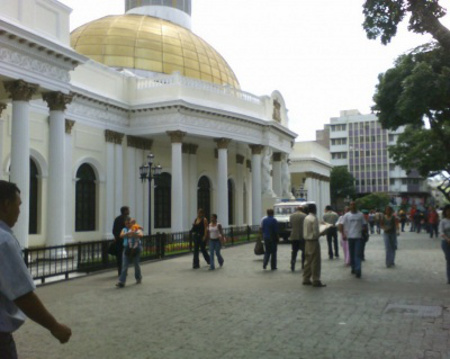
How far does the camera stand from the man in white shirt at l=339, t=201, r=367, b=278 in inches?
479

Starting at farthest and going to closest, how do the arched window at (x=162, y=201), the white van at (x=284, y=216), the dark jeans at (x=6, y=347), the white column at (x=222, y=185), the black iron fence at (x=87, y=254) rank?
the arched window at (x=162, y=201)
the white column at (x=222, y=185)
the white van at (x=284, y=216)
the black iron fence at (x=87, y=254)
the dark jeans at (x=6, y=347)

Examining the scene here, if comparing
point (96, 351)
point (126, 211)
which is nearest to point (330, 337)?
point (96, 351)

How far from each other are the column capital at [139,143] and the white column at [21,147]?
1275cm

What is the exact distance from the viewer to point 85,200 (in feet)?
88.6

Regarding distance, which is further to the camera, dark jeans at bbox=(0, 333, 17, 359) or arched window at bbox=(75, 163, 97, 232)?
arched window at bbox=(75, 163, 97, 232)

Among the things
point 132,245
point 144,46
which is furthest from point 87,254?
point 144,46

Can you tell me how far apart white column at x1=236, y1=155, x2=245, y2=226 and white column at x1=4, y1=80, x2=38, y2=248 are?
75.5ft

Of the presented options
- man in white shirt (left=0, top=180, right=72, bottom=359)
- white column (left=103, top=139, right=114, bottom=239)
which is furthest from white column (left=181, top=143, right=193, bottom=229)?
man in white shirt (left=0, top=180, right=72, bottom=359)

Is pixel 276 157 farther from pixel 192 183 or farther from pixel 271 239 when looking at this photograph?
pixel 271 239

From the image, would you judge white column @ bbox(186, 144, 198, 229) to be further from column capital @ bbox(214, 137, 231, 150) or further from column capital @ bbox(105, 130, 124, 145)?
column capital @ bbox(105, 130, 124, 145)

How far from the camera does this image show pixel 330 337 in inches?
255

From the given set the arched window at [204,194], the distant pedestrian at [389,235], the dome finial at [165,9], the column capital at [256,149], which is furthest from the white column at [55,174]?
the dome finial at [165,9]

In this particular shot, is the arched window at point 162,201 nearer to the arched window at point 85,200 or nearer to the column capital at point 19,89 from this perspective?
the arched window at point 85,200

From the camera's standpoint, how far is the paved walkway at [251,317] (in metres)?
6.04
